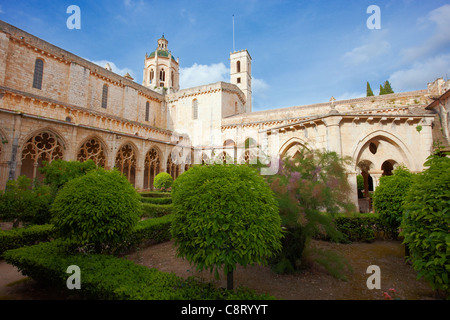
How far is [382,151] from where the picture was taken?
28.4 ft

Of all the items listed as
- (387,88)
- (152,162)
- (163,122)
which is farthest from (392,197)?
(387,88)

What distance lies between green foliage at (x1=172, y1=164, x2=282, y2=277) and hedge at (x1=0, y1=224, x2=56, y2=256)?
370 centimetres

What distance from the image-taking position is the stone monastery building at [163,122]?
8.35 m

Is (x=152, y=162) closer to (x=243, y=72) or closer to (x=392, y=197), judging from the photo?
(x=392, y=197)

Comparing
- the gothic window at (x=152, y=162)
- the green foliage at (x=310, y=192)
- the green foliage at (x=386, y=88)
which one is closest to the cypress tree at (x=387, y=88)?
the green foliage at (x=386, y=88)

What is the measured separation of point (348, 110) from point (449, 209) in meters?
19.1

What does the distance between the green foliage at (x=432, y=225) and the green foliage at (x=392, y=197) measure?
3.08 metres

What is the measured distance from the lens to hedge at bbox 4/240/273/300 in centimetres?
269

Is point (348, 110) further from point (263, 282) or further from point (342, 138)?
point (263, 282)

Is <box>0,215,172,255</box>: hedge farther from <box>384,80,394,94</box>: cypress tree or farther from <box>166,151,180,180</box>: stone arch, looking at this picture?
<box>384,80,394,94</box>: cypress tree

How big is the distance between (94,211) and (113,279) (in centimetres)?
163

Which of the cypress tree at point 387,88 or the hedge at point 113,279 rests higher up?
the cypress tree at point 387,88

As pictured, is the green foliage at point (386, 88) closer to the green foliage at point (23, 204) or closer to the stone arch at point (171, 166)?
the stone arch at point (171, 166)

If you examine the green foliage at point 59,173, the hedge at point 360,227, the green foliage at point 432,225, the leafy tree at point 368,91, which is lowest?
the hedge at point 360,227
